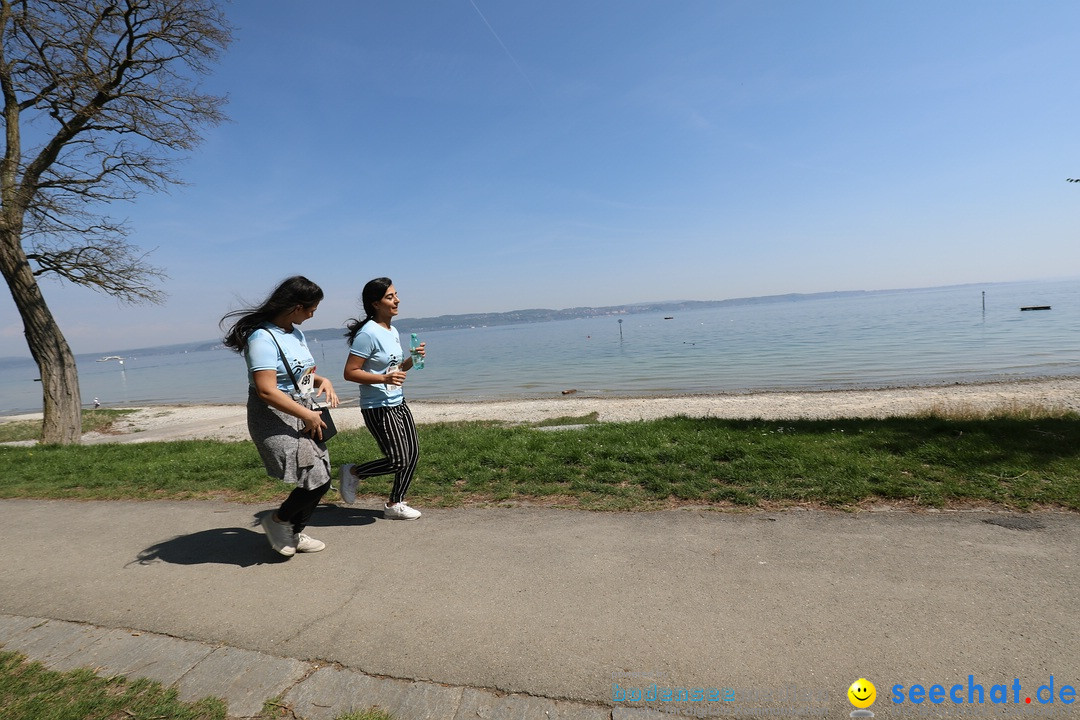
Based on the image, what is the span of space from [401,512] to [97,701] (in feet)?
7.70

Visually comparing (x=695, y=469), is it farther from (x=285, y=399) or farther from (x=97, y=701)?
(x=97, y=701)

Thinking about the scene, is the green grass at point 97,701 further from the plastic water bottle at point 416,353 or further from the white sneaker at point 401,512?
the plastic water bottle at point 416,353

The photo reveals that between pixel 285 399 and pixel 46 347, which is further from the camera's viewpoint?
pixel 46 347

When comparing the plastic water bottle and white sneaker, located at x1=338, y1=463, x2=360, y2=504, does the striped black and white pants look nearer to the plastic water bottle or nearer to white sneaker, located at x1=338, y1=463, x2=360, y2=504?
white sneaker, located at x1=338, y1=463, x2=360, y2=504

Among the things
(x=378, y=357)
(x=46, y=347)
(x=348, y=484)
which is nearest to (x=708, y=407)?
(x=348, y=484)

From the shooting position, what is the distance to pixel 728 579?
318 cm

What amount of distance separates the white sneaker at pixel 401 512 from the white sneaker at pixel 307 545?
693 mm

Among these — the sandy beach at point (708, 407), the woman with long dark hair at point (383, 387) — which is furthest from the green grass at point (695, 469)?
the sandy beach at point (708, 407)

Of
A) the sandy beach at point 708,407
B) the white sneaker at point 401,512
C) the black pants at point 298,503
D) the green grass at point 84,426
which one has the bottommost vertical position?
the sandy beach at point 708,407

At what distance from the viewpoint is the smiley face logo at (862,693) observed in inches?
85.6

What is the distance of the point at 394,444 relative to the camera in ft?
14.5

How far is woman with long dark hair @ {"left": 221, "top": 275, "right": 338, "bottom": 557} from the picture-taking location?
3.48 metres

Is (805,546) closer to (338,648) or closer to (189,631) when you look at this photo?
(338,648)

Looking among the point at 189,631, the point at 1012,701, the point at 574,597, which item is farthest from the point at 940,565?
the point at 189,631
